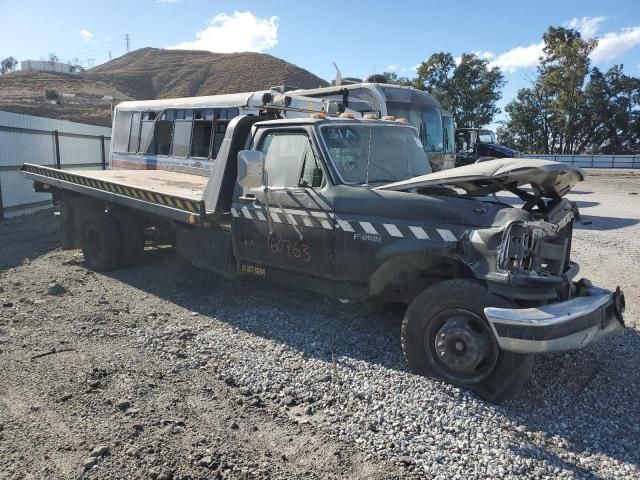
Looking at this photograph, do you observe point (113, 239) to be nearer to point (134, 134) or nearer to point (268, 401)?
point (268, 401)

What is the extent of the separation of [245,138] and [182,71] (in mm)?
74710

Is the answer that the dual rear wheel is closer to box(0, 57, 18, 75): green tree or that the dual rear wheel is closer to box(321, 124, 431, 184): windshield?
box(321, 124, 431, 184): windshield

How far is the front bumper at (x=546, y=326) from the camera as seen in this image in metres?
3.56

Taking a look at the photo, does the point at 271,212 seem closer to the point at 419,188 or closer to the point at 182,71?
the point at 419,188

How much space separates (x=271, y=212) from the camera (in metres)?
5.28

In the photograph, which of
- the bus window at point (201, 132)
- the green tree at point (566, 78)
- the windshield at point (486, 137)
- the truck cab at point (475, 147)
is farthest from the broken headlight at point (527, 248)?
the green tree at point (566, 78)

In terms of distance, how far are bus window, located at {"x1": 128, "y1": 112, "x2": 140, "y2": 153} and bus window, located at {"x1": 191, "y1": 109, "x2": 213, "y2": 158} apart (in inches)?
81.4

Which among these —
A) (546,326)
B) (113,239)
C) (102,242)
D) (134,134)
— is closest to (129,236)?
(113,239)

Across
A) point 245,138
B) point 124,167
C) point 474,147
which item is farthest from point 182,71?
point 245,138

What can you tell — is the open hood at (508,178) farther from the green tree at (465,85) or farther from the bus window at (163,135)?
the green tree at (465,85)

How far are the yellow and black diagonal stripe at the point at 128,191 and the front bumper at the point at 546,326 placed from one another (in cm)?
340

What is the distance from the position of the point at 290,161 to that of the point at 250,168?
69 centimetres

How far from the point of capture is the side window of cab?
5.06 metres

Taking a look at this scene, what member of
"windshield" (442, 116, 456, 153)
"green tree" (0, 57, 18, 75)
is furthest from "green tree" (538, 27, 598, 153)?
"green tree" (0, 57, 18, 75)
